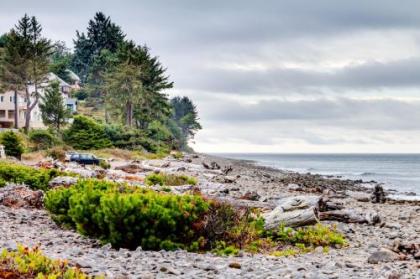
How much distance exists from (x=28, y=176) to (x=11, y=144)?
2535cm

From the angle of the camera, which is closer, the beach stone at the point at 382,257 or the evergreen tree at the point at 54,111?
the beach stone at the point at 382,257

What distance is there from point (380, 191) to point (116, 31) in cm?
9763

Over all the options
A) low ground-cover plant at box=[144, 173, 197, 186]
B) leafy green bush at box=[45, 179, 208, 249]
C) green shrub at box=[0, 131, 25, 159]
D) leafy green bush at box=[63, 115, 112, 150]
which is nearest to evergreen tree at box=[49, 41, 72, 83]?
leafy green bush at box=[63, 115, 112, 150]

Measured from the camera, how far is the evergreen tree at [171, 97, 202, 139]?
499 feet

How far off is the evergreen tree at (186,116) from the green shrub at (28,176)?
126122mm

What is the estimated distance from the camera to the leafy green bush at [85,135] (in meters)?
62.4

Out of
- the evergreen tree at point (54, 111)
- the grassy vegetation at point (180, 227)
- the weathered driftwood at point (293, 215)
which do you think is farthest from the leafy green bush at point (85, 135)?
the grassy vegetation at point (180, 227)

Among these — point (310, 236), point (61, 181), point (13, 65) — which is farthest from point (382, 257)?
point (13, 65)

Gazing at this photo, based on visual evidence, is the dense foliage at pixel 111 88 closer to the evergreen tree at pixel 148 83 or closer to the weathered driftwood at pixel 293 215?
the evergreen tree at pixel 148 83

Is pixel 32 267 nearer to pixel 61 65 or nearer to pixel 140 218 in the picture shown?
pixel 140 218

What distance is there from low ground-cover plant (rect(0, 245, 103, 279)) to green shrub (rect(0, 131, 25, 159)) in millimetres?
A: 39720

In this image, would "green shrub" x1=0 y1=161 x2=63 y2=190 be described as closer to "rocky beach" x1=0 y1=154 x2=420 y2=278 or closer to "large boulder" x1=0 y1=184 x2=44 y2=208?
"large boulder" x1=0 y1=184 x2=44 y2=208

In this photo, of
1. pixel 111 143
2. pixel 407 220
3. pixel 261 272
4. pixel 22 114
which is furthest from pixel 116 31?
pixel 261 272

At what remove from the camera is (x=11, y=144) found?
46844 millimetres
